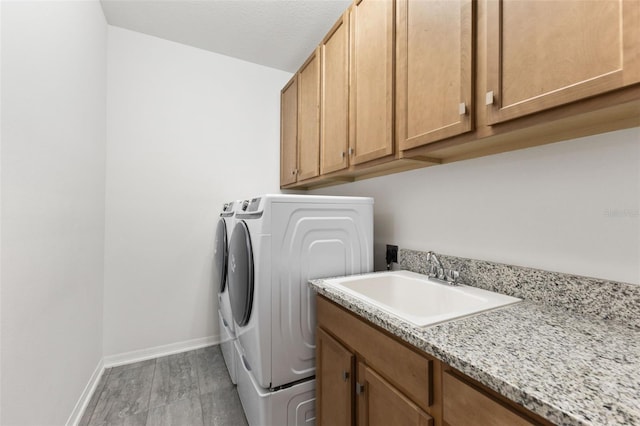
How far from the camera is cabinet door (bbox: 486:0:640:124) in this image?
66cm

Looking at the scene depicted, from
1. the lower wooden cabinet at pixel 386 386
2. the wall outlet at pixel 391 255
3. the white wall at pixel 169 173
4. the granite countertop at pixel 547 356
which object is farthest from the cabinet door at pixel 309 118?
the granite countertop at pixel 547 356

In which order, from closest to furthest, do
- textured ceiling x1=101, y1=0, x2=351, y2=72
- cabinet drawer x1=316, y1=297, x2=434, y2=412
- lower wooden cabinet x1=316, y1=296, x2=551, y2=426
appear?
lower wooden cabinet x1=316, y1=296, x2=551, y2=426
cabinet drawer x1=316, y1=297, x2=434, y2=412
textured ceiling x1=101, y1=0, x2=351, y2=72

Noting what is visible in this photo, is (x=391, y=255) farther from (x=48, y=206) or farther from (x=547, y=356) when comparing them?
(x=48, y=206)

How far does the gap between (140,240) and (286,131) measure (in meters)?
1.60

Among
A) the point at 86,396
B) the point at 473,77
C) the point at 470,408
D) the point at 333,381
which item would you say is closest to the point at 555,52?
the point at 473,77

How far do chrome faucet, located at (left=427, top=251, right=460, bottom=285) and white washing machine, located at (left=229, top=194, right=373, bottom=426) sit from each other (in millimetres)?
393

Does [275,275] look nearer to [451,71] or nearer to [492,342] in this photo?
[492,342]

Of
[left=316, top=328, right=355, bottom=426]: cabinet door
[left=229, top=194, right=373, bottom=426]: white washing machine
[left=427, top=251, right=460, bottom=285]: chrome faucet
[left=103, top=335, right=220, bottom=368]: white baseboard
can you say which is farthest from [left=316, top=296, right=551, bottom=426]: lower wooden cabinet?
[left=103, top=335, right=220, bottom=368]: white baseboard

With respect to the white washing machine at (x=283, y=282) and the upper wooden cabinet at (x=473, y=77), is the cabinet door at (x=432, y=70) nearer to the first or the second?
the upper wooden cabinet at (x=473, y=77)

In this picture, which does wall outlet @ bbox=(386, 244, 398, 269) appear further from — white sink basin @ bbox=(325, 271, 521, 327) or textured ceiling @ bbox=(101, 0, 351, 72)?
textured ceiling @ bbox=(101, 0, 351, 72)

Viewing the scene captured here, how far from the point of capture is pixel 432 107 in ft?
3.70

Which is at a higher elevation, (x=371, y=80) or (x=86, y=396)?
(x=371, y=80)

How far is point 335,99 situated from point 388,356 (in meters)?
1.53

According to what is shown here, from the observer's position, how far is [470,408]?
0.65m
